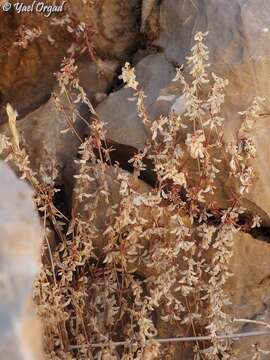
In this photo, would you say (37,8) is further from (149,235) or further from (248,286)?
(248,286)

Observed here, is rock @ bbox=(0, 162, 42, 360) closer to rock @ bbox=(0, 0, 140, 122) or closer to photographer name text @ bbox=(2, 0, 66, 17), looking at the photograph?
rock @ bbox=(0, 0, 140, 122)

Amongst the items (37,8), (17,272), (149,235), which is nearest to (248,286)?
(149,235)

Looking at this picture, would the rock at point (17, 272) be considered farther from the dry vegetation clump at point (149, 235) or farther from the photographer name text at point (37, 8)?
the photographer name text at point (37, 8)

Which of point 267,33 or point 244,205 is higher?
point 267,33

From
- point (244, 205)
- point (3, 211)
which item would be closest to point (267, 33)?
point (244, 205)

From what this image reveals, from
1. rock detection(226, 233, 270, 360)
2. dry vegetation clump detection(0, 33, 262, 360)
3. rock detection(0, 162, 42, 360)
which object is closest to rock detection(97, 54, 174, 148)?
dry vegetation clump detection(0, 33, 262, 360)

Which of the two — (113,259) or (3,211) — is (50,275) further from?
(3,211)
